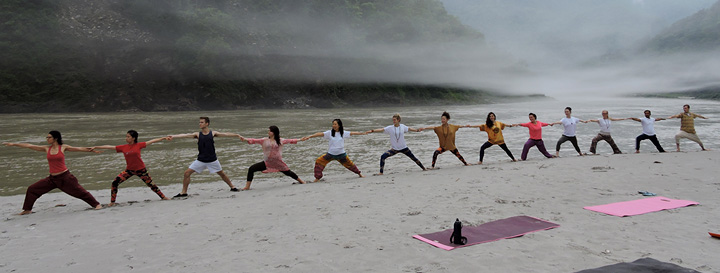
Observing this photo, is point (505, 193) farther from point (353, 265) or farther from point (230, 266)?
point (230, 266)

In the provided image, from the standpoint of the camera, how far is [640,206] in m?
6.88

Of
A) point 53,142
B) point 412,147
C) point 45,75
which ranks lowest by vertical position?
point 412,147

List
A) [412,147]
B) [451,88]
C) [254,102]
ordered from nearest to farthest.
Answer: [412,147] < [254,102] < [451,88]

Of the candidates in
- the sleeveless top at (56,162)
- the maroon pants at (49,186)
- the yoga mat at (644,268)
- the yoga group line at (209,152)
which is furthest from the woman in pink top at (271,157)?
the yoga mat at (644,268)

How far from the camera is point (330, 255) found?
16.2 ft

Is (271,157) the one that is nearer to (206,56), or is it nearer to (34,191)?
(34,191)

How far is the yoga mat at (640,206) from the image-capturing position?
6543mm

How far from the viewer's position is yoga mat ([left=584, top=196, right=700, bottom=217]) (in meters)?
6.54

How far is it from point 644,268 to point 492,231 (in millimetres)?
1801

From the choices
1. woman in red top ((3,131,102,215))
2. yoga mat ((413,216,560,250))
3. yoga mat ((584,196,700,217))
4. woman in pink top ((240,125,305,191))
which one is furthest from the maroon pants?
yoga mat ((584,196,700,217))

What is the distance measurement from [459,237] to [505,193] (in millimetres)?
3492

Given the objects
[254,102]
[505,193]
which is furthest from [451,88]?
[505,193]

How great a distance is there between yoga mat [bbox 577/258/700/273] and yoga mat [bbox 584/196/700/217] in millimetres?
2193

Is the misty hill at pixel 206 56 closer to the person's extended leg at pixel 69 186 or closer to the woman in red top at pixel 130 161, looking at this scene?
the woman in red top at pixel 130 161
